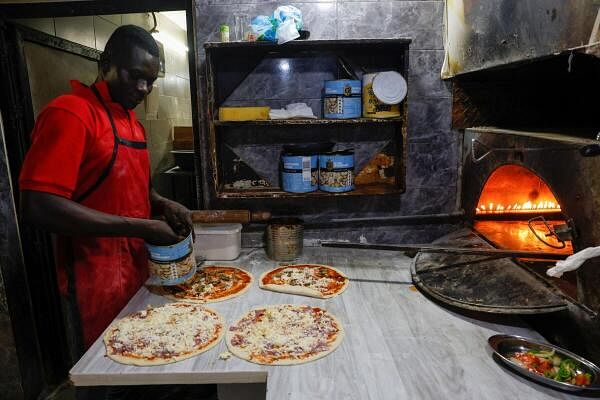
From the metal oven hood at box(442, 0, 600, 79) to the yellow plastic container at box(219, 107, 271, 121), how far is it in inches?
45.3

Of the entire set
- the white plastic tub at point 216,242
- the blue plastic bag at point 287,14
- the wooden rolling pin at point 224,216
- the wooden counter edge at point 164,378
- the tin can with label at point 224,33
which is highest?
the blue plastic bag at point 287,14

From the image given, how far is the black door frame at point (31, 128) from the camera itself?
2496 mm

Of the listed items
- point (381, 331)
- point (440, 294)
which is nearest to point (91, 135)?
point (381, 331)

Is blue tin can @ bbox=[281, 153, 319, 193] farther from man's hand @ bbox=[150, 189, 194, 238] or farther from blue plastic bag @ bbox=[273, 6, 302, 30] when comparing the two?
blue plastic bag @ bbox=[273, 6, 302, 30]

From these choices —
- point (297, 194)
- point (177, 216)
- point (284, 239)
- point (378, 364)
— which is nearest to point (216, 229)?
point (177, 216)

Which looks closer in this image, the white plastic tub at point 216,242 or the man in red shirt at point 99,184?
the man in red shirt at point 99,184

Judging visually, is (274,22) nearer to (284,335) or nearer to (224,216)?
(224,216)

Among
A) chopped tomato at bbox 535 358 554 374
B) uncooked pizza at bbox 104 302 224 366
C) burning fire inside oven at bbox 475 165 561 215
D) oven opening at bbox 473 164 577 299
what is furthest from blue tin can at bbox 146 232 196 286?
burning fire inside oven at bbox 475 165 561 215

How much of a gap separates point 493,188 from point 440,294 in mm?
957

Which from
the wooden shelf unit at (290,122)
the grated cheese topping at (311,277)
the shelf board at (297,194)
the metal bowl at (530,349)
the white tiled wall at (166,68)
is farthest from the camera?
the white tiled wall at (166,68)

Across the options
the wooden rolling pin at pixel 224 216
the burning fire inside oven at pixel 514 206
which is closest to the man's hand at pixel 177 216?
the wooden rolling pin at pixel 224 216

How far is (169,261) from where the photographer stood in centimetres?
187

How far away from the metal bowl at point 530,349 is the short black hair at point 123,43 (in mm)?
1972

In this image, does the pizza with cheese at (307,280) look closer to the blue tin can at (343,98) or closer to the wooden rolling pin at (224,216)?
the wooden rolling pin at (224,216)
